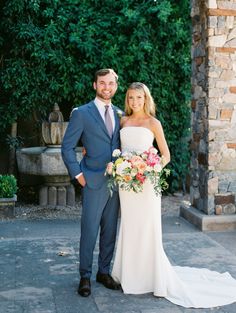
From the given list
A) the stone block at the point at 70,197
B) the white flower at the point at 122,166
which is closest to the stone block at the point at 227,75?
the white flower at the point at 122,166

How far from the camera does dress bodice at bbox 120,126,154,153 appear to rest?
3943 millimetres

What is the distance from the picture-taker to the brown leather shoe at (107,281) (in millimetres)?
4051

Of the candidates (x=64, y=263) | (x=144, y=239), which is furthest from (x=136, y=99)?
(x=64, y=263)

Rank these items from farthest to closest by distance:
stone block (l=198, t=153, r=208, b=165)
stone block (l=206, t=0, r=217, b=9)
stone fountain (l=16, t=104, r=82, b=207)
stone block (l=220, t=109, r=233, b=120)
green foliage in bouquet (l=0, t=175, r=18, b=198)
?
stone fountain (l=16, t=104, r=82, b=207)
green foliage in bouquet (l=0, t=175, r=18, b=198)
stone block (l=198, t=153, r=208, b=165)
stone block (l=220, t=109, r=233, b=120)
stone block (l=206, t=0, r=217, b=9)

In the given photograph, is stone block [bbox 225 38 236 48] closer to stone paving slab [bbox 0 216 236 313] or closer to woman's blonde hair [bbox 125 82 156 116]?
stone paving slab [bbox 0 216 236 313]

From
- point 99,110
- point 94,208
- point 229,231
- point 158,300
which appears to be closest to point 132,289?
point 158,300

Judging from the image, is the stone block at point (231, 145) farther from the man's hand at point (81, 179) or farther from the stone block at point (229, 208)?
the man's hand at point (81, 179)

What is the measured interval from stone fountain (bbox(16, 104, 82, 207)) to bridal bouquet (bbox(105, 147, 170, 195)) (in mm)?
3632

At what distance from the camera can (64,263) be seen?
15.6 ft

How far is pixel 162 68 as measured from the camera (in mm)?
8305

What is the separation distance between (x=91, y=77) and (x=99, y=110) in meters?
4.06

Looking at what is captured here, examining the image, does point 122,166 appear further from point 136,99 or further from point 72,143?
point 136,99

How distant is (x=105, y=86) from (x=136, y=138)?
483 mm

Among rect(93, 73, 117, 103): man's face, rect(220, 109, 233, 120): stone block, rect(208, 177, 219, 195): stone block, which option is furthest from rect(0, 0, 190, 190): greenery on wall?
rect(93, 73, 117, 103): man's face
